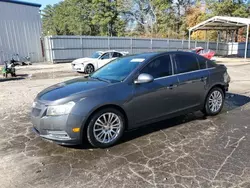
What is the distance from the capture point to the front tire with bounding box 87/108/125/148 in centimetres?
371

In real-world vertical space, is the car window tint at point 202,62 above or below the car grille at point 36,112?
above

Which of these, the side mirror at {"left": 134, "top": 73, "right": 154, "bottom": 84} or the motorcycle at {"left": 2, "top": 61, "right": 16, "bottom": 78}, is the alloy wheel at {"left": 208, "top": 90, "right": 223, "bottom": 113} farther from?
the motorcycle at {"left": 2, "top": 61, "right": 16, "bottom": 78}

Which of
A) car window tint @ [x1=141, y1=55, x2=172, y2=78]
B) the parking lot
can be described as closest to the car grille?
the parking lot

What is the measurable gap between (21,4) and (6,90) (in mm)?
15682

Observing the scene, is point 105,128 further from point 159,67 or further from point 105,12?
point 105,12

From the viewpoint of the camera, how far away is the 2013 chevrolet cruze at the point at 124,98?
357 cm

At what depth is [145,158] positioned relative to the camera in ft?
11.5

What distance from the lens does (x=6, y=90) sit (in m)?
9.27

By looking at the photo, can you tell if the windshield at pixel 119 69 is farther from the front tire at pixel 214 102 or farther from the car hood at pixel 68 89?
the front tire at pixel 214 102

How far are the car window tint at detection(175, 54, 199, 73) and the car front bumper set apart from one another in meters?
2.34

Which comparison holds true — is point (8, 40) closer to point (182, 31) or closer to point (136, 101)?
point (136, 101)

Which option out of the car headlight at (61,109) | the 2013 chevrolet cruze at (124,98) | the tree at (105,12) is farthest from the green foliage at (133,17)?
the car headlight at (61,109)

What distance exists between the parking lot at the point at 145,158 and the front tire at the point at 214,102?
0.25 metres

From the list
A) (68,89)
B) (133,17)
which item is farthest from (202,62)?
(133,17)
